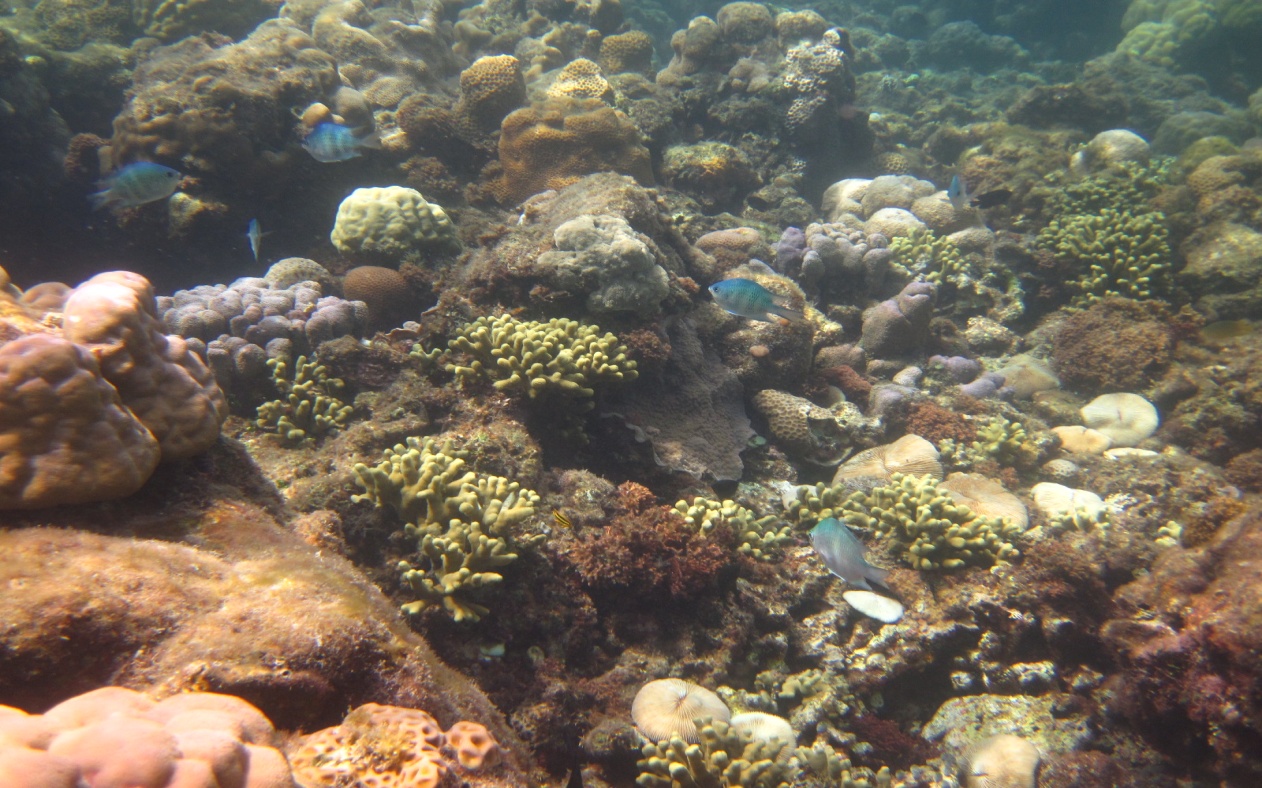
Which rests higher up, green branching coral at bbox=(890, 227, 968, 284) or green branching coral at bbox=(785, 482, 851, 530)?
green branching coral at bbox=(890, 227, 968, 284)

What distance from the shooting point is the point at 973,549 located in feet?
15.3

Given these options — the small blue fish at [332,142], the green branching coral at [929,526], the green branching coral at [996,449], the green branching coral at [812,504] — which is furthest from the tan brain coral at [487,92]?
the green branching coral at [996,449]

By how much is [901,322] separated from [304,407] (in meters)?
7.16

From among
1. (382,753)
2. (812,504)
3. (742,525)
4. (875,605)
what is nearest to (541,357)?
(742,525)

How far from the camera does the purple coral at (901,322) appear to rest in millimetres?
7461

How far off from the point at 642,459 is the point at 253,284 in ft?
14.9

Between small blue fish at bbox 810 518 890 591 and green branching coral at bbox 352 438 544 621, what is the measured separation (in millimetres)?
2000

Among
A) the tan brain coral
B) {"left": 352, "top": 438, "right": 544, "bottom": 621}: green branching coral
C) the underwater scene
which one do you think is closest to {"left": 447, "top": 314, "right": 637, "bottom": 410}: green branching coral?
the underwater scene

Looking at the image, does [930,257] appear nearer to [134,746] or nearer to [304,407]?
[304,407]

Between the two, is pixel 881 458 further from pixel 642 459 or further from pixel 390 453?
pixel 390 453

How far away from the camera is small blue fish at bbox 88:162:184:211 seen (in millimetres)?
5487

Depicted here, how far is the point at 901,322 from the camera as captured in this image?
7.46 metres

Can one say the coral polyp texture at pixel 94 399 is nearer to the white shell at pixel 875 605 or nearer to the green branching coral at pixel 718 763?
the green branching coral at pixel 718 763

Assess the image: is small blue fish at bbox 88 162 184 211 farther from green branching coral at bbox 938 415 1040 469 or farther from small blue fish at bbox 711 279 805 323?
green branching coral at bbox 938 415 1040 469
